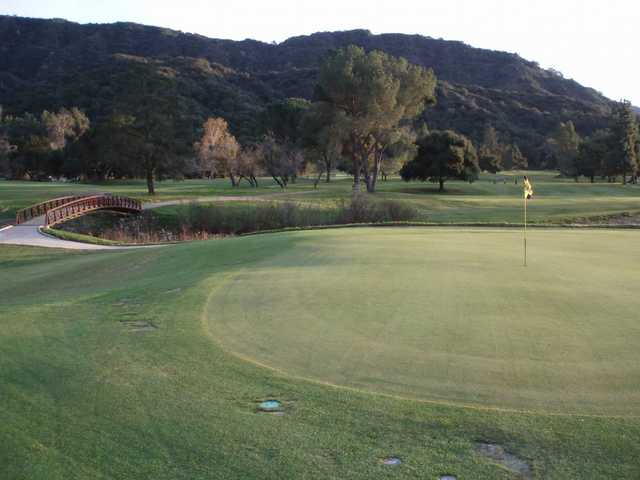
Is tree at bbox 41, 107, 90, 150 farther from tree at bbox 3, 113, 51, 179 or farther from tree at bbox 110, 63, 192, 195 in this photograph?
tree at bbox 110, 63, 192, 195

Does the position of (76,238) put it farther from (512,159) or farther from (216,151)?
(512,159)

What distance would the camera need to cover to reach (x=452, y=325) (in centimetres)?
895

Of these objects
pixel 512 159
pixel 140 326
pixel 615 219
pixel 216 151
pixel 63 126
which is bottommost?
pixel 615 219

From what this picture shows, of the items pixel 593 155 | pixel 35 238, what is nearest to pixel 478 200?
pixel 35 238

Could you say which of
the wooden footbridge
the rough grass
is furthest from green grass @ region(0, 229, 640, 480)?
the wooden footbridge

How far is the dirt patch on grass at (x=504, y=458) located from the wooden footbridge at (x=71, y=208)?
35710 millimetres

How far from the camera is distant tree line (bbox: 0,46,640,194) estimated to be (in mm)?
58031

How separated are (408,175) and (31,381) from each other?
66782 mm

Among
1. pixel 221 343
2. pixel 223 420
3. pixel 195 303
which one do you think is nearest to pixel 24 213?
pixel 195 303

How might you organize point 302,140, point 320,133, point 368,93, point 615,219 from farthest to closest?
point 302,140 → point 320,133 → point 368,93 → point 615,219

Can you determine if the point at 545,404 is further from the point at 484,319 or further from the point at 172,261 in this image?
the point at 172,261

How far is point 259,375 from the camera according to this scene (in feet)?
24.0

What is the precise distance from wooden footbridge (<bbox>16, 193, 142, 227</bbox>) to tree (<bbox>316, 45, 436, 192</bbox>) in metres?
21.4

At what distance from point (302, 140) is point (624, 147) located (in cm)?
3857
